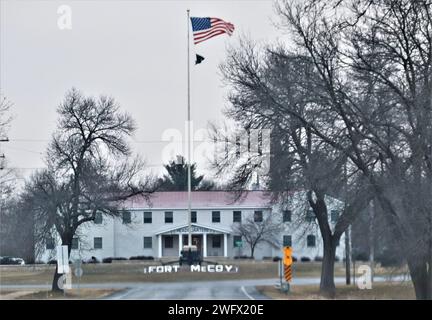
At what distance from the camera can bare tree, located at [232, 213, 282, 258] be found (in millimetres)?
12338

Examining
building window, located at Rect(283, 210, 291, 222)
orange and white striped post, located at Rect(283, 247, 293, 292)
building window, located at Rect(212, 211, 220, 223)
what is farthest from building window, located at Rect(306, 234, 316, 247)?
orange and white striped post, located at Rect(283, 247, 293, 292)

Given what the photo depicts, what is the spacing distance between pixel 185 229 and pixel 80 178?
6.43 feet

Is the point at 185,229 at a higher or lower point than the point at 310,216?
lower

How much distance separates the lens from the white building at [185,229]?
11266 millimetres

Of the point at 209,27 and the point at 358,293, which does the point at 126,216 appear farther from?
the point at 209,27

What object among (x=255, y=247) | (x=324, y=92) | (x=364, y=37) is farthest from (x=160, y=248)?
(x=364, y=37)

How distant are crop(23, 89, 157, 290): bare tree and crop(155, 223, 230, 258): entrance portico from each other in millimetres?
1137

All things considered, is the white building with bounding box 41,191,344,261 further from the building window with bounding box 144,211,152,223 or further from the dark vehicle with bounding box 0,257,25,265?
the dark vehicle with bounding box 0,257,25,265

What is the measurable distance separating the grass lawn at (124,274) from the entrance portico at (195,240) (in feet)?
1.38

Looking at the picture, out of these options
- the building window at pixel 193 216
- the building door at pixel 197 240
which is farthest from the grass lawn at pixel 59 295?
the building window at pixel 193 216

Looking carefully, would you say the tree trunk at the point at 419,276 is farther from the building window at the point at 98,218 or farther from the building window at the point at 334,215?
the building window at the point at 334,215

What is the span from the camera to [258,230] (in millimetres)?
12555

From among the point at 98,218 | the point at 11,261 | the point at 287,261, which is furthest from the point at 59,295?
the point at 98,218

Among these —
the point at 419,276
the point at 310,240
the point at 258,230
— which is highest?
the point at 258,230
